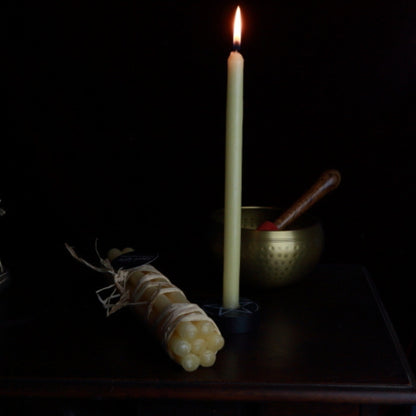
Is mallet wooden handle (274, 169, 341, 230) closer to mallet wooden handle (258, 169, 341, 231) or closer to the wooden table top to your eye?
mallet wooden handle (258, 169, 341, 231)

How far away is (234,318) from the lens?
761mm

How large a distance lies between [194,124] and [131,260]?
44 centimetres

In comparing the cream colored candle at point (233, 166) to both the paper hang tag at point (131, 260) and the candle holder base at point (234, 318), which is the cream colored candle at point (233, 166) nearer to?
the candle holder base at point (234, 318)

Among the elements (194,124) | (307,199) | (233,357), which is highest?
(194,124)

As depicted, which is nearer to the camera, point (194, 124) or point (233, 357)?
point (233, 357)

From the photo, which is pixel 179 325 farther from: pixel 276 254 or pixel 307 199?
pixel 307 199

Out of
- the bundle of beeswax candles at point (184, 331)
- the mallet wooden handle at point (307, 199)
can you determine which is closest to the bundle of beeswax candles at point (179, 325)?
the bundle of beeswax candles at point (184, 331)

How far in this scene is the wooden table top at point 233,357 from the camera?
0.65m

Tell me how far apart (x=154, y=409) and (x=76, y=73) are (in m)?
0.76

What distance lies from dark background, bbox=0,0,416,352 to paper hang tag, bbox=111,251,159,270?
0.22 metres

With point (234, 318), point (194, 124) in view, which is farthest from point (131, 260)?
point (194, 124)

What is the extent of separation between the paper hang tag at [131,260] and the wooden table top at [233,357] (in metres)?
0.07

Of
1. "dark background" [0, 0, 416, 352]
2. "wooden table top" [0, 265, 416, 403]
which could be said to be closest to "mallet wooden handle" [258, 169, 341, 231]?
"wooden table top" [0, 265, 416, 403]

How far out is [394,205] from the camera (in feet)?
4.05
